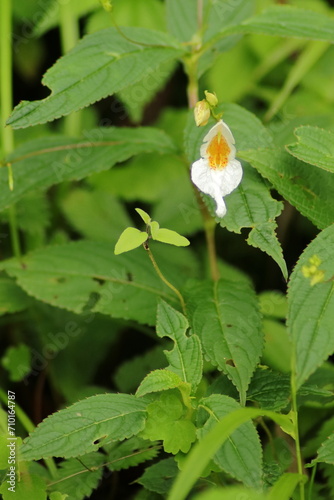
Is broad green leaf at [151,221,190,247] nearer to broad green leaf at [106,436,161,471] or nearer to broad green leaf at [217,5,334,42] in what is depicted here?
broad green leaf at [106,436,161,471]

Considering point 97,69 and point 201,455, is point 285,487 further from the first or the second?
point 97,69

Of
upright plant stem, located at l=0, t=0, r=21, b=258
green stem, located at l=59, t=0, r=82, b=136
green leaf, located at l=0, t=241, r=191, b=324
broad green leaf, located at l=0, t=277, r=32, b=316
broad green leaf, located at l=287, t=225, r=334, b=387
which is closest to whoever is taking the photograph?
broad green leaf, located at l=287, t=225, r=334, b=387

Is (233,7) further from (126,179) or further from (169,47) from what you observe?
(126,179)

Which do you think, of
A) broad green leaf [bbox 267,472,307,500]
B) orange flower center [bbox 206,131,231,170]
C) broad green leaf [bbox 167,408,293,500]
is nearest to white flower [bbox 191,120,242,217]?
orange flower center [bbox 206,131,231,170]

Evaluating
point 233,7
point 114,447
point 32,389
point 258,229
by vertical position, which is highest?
point 233,7

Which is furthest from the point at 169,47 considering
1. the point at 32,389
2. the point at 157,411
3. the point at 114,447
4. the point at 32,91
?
the point at 32,91

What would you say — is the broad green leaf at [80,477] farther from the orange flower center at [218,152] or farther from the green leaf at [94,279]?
the orange flower center at [218,152]

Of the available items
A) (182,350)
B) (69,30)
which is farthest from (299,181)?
(69,30)
